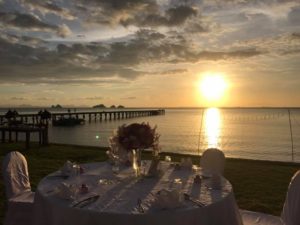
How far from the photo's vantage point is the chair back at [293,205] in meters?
3.02

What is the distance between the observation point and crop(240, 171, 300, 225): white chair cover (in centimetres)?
304

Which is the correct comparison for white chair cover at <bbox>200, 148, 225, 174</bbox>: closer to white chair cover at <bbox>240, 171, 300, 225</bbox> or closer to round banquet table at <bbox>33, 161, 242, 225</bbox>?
white chair cover at <bbox>240, 171, 300, 225</bbox>

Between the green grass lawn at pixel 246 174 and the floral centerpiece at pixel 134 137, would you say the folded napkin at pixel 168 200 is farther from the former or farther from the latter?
the green grass lawn at pixel 246 174

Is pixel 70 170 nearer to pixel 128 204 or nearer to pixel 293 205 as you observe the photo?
pixel 128 204

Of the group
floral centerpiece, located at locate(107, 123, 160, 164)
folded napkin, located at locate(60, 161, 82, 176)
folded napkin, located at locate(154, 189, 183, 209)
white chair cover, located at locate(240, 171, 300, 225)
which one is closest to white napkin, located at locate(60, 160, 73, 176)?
folded napkin, located at locate(60, 161, 82, 176)

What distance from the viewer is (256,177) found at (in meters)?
7.64

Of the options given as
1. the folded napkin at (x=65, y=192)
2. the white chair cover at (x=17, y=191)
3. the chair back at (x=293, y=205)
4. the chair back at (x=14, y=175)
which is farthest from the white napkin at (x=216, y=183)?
the chair back at (x=14, y=175)

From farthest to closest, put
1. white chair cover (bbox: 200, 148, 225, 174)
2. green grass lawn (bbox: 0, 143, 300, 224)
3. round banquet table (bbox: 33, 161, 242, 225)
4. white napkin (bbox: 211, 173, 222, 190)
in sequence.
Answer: green grass lawn (bbox: 0, 143, 300, 224) < white chair cover (bbox: 200, 148, 225, 174) < white napkin (bbox: 211, 173, 222, 190) < round banquet table (bbox: 33, 161, 242, 225)

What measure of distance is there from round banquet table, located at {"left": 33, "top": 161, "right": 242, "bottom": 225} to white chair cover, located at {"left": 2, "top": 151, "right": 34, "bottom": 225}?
812mm

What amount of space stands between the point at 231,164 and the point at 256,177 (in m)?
1.60

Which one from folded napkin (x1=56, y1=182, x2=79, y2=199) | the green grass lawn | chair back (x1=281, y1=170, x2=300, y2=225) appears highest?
folded napkin (x1=56, y1=182, x2=79, y2=199)

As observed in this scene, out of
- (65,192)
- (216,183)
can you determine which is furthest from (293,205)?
(65,192)

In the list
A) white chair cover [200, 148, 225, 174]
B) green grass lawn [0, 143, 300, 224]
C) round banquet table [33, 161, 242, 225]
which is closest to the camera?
round banquet table [33, 161, 242, 225]

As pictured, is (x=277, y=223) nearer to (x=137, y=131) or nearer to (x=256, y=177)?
(x=137, y=131)
